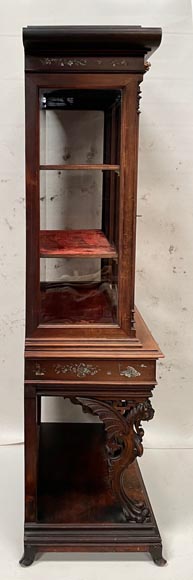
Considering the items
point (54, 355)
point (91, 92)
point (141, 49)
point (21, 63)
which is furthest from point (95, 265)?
point (21, 63)

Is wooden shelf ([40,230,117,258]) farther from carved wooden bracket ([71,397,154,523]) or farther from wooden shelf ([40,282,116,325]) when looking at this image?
carved wooden bracket ([71,397,154,523])

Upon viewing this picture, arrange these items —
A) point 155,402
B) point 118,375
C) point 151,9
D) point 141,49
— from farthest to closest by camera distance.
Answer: point 155,402
point 151,9
point 118,375
point 141,49

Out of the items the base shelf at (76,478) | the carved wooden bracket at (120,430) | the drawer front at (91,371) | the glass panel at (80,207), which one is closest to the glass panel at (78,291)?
the glass panel at (80,207)

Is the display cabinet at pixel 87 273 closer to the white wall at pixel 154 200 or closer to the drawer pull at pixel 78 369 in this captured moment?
the drawer pull at pixel 78 369

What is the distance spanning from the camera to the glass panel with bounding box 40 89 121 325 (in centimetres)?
182

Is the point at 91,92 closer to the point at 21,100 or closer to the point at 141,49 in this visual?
the point at 141,49

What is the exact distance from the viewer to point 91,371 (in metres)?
1.83

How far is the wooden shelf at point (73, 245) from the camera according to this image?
184 centimetres

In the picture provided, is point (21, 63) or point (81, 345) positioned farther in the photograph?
point (21, 63)

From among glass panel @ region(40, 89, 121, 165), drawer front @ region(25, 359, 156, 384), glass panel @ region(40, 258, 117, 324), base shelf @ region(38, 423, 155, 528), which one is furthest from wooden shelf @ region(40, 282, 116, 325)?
base shelf @ region(38, 423, 155, 528)

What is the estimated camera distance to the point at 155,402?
8.70 ft

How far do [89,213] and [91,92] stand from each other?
0.33 metres

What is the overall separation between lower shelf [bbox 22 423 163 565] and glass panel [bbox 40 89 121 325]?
1.83 ft

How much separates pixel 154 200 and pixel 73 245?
69 cm
